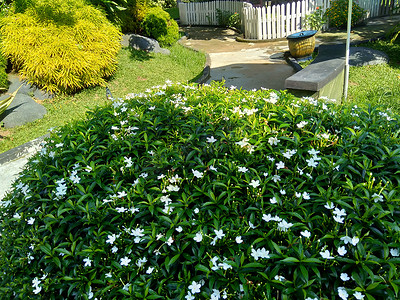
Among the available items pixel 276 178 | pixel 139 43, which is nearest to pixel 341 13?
pixel 139 43

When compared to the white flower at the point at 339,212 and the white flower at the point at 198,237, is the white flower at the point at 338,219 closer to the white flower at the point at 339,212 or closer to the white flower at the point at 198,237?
the white flower at the point at 339,212

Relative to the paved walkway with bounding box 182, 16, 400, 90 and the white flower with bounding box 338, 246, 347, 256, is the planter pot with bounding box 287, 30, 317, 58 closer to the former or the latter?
the paved walkway with bounding box 182, 16, 400, 90

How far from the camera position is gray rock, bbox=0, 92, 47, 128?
7016 millimetres

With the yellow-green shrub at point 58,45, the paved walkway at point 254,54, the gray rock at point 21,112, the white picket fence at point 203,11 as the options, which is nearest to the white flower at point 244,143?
the gray rock at point 21,112

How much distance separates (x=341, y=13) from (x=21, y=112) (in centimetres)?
1218

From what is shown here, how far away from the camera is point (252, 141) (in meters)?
2.29

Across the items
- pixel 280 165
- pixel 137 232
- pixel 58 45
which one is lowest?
pixel 137 232

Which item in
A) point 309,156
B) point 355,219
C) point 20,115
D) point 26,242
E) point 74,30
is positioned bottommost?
point 20,115

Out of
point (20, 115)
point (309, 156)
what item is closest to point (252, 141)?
point (309, 156)

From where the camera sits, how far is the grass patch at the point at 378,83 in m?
6.59

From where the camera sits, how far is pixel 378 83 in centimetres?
768

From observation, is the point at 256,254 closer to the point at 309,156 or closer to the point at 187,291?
the point at 187,291

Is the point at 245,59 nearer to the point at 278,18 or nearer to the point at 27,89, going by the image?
the point at 278,18

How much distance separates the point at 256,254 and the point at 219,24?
1821cm
